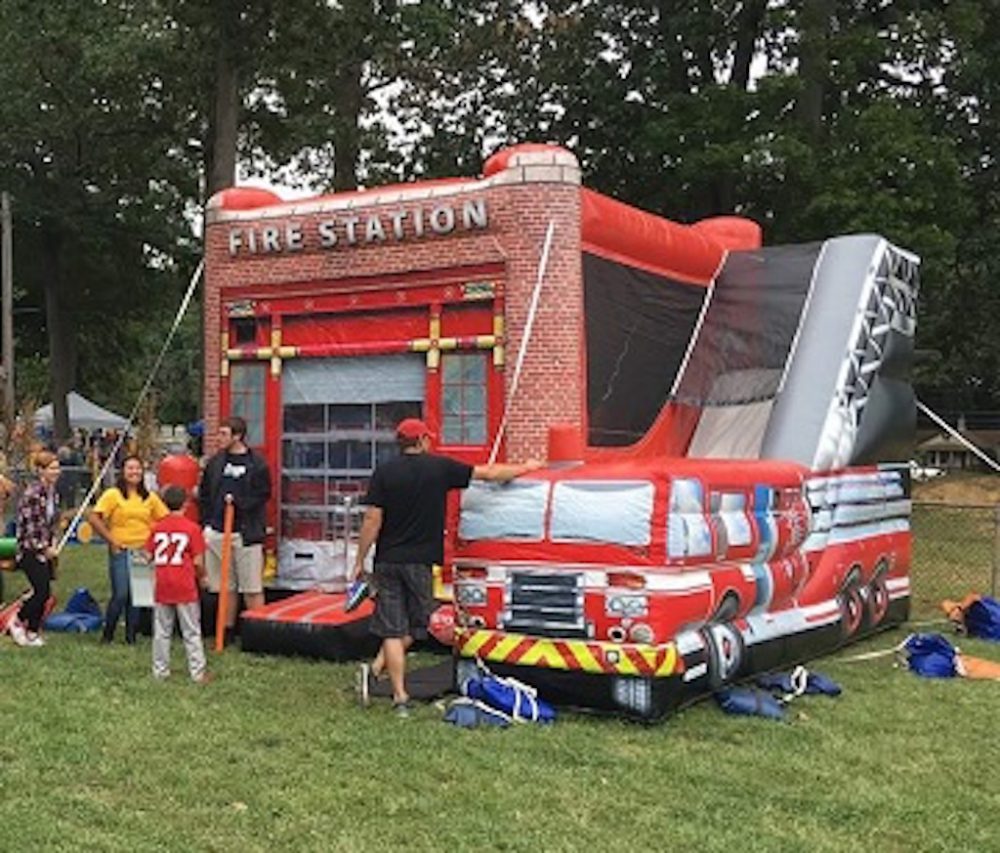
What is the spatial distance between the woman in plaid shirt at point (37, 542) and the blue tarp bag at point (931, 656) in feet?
22.5

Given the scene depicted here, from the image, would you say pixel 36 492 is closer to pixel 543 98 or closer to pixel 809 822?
pixel 809 822

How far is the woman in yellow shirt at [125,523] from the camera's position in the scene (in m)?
10.2

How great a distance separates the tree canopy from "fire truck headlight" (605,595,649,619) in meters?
13.9

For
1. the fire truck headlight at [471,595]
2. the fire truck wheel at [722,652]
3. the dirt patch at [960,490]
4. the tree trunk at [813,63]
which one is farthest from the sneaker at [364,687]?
the dirt patch at [960,490]

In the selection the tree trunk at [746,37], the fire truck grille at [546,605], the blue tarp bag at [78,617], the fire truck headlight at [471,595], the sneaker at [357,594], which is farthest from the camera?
the tree trunk at [746,37]

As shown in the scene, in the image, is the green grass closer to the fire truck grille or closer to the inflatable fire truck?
the inflatable fire truck

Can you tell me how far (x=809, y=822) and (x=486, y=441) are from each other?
5.24 metres

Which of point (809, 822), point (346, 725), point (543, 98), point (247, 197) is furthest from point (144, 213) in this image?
point (809, 822)

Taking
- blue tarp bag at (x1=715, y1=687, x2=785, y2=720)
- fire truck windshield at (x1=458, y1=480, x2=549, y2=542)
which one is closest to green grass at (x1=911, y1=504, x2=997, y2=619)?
→ blue tarp bag at (x1=715, y1=687, x2=785, y2=720)

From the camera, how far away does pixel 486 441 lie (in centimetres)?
1066

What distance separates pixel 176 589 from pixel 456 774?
308 cm

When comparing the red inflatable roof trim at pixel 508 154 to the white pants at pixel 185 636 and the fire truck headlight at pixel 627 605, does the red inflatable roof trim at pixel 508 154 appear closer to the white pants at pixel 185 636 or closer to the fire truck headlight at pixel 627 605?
the fire truck headlight at pixel 627 605

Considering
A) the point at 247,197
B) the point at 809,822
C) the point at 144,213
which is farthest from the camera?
the point at 144,213

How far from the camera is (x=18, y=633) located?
1027 centimetres
